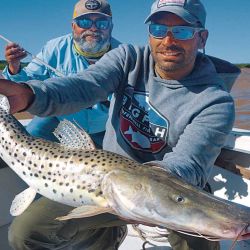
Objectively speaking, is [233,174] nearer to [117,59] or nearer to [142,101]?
[142,101]

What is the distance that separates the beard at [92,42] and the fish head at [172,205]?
8.80 feet

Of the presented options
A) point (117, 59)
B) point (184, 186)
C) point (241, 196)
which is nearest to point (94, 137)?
point (117, 59)

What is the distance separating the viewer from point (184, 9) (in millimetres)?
3355

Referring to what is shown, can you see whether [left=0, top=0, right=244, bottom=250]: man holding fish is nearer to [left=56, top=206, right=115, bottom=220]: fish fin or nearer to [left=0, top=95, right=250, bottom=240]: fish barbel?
[left=0, top=95, right=250, bottom=240]: fish barbel

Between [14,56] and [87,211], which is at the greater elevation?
[14,56]

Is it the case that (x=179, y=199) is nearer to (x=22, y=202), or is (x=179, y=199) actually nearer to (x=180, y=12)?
(x=22, y=202)

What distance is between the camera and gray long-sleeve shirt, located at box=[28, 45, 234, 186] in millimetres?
3104

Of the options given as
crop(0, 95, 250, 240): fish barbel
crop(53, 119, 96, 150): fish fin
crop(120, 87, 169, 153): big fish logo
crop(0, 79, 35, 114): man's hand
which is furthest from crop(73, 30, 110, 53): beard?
crop(53, 119, 96, 150): fish fin

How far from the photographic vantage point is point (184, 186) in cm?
240

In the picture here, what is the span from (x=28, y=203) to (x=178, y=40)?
5.34ft

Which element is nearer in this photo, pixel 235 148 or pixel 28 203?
pixel 28 203

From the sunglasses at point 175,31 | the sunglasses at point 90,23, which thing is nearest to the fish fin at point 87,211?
the sunglasses at point 175,31

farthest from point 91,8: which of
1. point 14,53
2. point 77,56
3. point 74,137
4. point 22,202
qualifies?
point 22,202

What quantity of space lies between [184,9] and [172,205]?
66.0 inches
